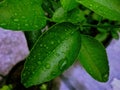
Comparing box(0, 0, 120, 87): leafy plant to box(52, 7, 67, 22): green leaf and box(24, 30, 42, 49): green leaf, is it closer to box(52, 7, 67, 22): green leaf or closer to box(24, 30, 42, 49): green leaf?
box(52, 7, 67, 22): green leaf

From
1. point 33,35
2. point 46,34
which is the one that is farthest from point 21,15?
point 33,35

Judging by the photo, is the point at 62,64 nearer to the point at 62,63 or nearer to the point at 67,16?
the point at 62,63

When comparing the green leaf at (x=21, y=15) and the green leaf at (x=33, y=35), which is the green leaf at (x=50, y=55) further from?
the green leaf at (x=33, y=35)

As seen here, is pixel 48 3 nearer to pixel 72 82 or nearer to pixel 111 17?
pixel 111 17

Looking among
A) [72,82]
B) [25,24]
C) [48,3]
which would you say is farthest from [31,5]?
[72,82]

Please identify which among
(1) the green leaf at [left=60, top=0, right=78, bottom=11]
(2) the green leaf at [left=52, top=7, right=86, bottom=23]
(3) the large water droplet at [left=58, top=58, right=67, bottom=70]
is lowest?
(3) the large water droplet at [left=58, top=58, right=67, bottom=70]

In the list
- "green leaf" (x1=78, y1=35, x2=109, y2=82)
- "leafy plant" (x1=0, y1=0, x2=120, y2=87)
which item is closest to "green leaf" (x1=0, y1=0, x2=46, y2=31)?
"leafy plant" (x1=0, y1=0, x2=120, y2=87)
